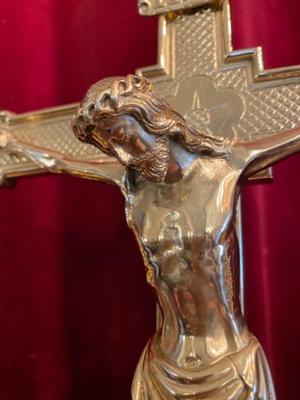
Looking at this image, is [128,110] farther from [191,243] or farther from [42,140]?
[42,140]

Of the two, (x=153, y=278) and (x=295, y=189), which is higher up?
(x=295, y=189)

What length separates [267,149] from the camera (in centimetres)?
74

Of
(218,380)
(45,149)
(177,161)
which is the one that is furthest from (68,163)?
(218,380)

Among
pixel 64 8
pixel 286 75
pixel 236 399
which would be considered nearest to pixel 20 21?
pixel 64 8

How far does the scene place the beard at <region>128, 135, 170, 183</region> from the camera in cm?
71

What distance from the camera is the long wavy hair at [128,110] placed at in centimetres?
66

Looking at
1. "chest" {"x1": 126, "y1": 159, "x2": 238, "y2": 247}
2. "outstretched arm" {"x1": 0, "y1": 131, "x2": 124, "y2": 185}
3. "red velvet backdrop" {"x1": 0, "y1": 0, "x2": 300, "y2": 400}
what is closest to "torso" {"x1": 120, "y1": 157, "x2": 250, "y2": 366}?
"chest" {"x1": 126, "y1": 159, "x2": 238, "y2": 247}

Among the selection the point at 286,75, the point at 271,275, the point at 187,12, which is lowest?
the point at 271,275

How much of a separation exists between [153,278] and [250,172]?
0.51ft

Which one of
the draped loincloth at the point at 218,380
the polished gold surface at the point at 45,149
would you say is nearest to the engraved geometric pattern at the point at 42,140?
the polished gold surface at the point at 45,149

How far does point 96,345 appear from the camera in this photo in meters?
1.04

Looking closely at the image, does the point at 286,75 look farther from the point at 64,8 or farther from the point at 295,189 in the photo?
the point at 64,8

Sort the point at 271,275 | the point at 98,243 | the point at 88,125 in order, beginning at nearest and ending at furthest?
1. the point at 88,125
2. the point at 271,275
3. the point at 98,243

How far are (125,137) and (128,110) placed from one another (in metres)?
0.03
